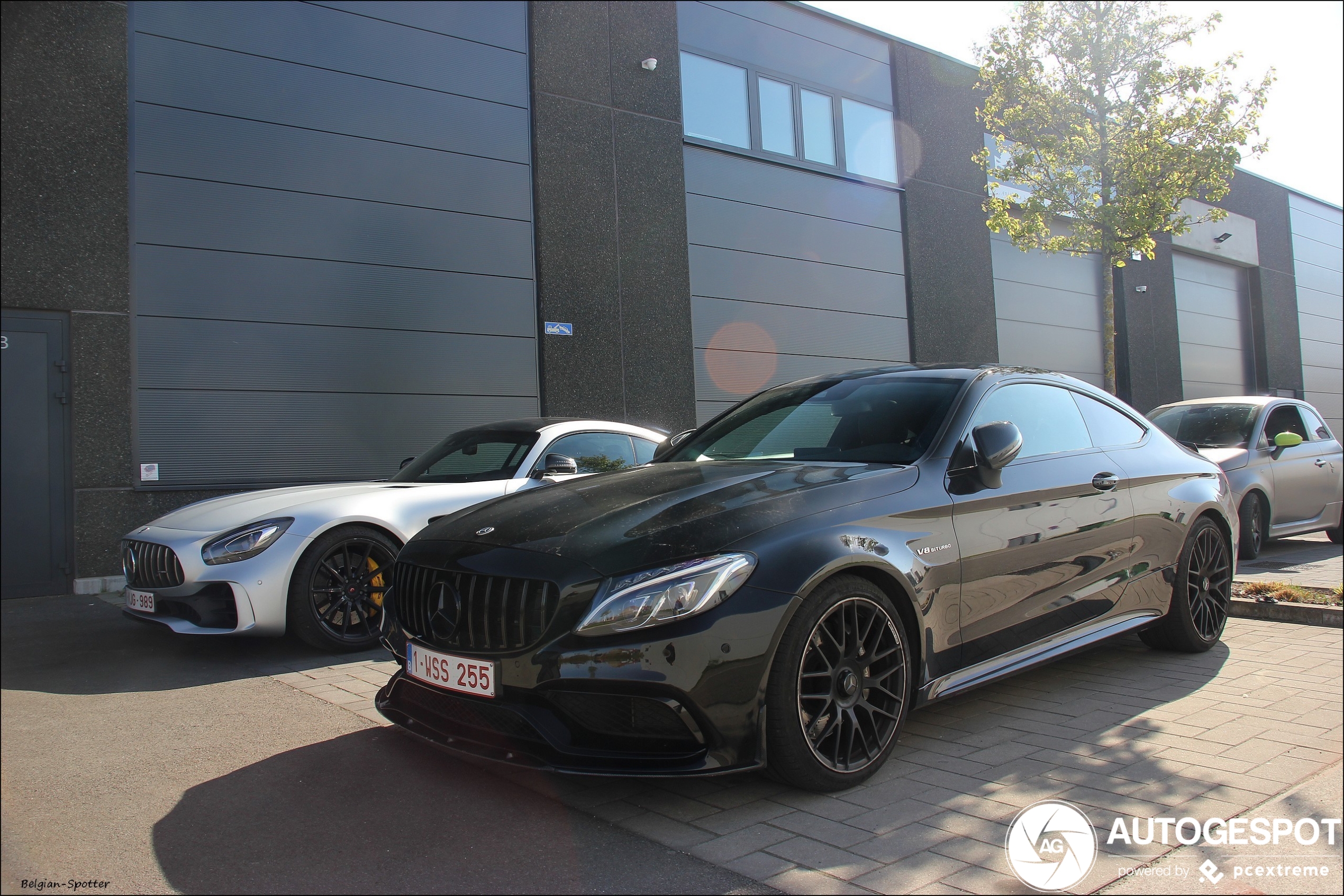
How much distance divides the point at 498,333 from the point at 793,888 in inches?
396

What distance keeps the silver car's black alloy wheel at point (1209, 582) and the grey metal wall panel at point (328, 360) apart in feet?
27.9

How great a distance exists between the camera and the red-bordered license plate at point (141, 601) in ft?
17.6

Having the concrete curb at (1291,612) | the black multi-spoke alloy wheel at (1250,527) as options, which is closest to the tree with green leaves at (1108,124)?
the black multi-spoke alloy wheel at (1250,527)

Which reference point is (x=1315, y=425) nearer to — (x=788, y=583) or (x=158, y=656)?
(x=788, y=583)

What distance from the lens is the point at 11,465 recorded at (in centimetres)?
154

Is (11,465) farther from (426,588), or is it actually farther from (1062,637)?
(1062,637)

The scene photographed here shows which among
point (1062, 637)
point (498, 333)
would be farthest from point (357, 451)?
point (1062, 637)

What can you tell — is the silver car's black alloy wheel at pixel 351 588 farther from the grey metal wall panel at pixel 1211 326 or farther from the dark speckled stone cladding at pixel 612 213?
the grey metal wall panel at pixel 1211 326

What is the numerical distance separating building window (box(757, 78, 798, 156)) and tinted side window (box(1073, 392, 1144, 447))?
1102 centimetres

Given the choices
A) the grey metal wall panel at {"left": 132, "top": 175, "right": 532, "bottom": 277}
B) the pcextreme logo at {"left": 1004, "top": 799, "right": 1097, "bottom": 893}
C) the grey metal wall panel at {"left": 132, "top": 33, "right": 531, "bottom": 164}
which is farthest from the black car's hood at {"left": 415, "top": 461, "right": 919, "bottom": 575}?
the grey metal wall panel at {"left": 132, "top": 33, "right": 531, "bottom": 164}

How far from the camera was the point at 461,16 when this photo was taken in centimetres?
1180

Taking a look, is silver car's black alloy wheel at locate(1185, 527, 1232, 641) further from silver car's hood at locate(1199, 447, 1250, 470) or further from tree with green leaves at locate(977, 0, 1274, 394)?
tree with green leaves at locate(977, 0, 1274, 394)

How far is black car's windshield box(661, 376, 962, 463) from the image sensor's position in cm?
390

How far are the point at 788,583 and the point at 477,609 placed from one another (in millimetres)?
1040
